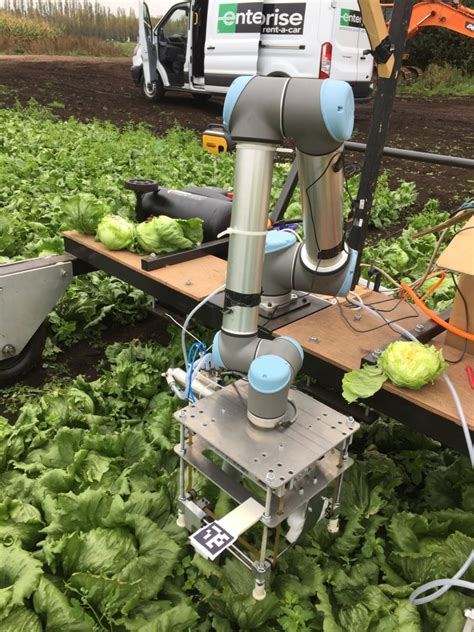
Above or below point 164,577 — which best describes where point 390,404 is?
above

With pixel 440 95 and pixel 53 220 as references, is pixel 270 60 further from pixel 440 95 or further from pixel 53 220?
pixel 440 95

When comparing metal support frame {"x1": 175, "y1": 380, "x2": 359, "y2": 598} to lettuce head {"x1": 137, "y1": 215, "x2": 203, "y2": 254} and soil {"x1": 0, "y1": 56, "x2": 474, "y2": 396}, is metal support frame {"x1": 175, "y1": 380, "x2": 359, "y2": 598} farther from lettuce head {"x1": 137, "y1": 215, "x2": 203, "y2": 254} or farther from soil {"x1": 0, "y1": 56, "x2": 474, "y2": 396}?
Result: soil {"x1": 0, "y1": 56, "x2": 474, "y2": 396}

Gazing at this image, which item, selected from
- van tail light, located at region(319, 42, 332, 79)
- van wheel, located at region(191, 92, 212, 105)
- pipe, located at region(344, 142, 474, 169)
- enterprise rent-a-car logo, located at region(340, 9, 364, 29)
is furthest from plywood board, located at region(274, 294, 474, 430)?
van wheel, located at region(191, 92, 212, 105)

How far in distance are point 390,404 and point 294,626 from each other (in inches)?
36.2

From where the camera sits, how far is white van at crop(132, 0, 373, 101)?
12.6 meters

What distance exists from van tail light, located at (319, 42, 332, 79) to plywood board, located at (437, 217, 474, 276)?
11.5 m

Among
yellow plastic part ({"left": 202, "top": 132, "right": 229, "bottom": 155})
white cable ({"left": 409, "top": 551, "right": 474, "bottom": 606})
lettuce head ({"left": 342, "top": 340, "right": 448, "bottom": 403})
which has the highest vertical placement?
yellow plastic part ({"left": 202, "top": 132, "right": 229, "bottom": 155})

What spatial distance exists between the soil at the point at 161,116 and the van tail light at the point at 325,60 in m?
1.67

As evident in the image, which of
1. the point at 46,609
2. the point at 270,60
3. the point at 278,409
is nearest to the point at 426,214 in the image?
the point at 278,409

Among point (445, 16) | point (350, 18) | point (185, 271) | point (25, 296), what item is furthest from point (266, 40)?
point (25, 296)

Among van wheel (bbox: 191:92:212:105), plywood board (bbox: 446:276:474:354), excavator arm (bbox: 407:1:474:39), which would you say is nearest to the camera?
plywood board (bbox: 446:276:474:354)

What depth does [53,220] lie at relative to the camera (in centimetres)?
542

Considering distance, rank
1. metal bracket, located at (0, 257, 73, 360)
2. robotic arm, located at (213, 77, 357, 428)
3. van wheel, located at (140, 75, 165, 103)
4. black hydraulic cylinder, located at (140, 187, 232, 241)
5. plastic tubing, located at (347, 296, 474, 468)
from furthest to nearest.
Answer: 1. van wheel, located at (140, 75, 165, 103)
2. black hydraulic cylinder, located at (140, 187, 232, 241)
3. metal bracket, located at (0, 257, 73, 360)
4. plastic tubing, located at (347, 296, 474, 468)
5. robotic arm, located at (213, 77, 357, 428)

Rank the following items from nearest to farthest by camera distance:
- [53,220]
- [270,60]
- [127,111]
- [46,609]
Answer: [46,609] < [53,220] < [270,60] < [127,111]
